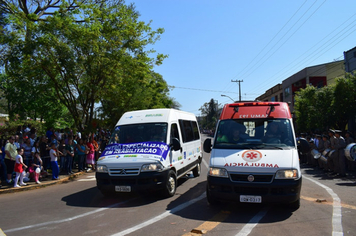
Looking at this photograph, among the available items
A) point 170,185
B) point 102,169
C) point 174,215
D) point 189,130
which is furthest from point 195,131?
point 174,215

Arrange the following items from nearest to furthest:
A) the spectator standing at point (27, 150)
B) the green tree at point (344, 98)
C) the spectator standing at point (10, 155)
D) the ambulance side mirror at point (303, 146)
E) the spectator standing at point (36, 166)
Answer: the ambulance side mirror at point (303, 146) → the spectator standing at point (10, 155) → the spectator standing at point (36, 166) → the spectator standing at point (27, 150) → the green tree at point (344, 98)

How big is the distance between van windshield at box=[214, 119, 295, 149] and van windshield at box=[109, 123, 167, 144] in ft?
6.58

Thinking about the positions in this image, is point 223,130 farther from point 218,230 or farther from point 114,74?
point 114,74

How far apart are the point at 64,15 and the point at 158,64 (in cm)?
609

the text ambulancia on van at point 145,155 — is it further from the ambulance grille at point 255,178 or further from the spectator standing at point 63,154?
the spectator standing at point 63,154

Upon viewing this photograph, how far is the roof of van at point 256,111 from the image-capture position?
7.61 metres

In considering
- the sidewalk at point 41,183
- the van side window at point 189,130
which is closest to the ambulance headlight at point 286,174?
the van side window at point 189,130

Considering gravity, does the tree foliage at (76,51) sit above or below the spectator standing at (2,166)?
above

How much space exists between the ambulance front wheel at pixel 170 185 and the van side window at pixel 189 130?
1.94 meters

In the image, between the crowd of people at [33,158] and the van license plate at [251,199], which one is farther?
the crowd of people at [33,158]

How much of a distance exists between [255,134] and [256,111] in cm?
74

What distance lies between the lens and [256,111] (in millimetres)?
7738

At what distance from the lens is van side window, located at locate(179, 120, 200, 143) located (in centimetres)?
1039

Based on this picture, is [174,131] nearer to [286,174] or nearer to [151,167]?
[151,167]
